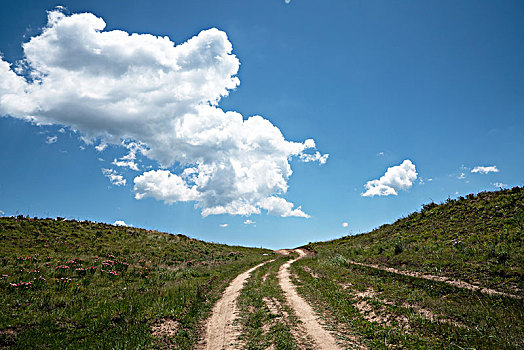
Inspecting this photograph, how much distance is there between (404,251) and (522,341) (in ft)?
56.7

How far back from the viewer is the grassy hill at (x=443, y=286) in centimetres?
891

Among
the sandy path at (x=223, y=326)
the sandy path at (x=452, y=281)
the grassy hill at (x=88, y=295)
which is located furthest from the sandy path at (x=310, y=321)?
the sandy path at (x=452, y=281)

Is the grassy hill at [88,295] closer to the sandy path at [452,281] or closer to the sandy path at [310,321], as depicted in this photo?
the sandy path at [310,321]

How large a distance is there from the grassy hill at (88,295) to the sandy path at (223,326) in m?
0.60

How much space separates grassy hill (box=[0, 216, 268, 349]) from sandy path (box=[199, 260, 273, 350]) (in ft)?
1.98

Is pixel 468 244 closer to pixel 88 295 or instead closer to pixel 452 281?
pixel 452 281

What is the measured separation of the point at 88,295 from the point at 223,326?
9003 millimetres

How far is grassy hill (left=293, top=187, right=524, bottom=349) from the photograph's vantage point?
891cm

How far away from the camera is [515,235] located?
1800 cm

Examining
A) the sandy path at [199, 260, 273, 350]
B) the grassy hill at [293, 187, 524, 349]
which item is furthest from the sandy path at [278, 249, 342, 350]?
the sandy path at [199, 260, 273, 350]

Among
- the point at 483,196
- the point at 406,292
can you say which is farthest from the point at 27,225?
the point at 483,196

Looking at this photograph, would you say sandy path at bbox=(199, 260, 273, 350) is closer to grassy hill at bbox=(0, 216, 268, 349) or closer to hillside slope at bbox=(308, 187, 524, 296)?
grassy hill at bbox=(0, 216, 268, 349)

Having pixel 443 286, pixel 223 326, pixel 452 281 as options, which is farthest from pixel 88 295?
pixel 452 281

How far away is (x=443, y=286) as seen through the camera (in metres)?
13.9
